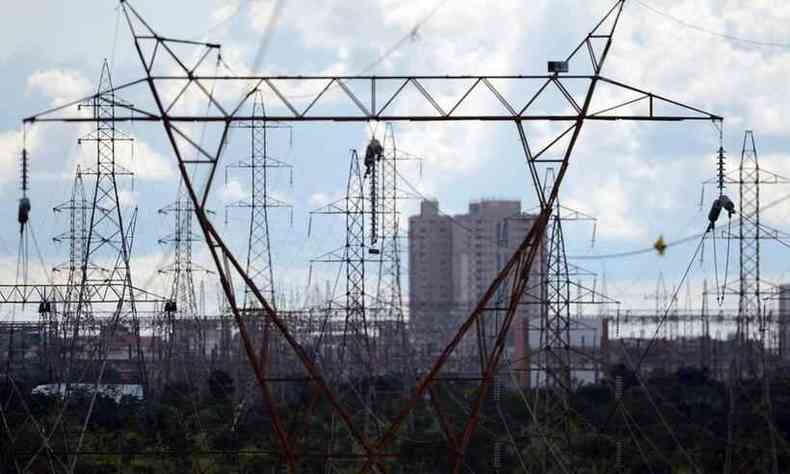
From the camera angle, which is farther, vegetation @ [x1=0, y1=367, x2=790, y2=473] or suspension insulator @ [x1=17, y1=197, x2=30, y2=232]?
vegetation @ [x1=0, y1=367, x2=790, y2=473]

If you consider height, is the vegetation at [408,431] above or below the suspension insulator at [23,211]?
below

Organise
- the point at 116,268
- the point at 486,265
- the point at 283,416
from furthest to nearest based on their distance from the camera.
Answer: the point at 486,265
the point at 283,416
the point at 116,268

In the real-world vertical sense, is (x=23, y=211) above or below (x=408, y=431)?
above

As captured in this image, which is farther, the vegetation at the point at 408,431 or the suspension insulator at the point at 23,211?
the vegetation at the point at 408,431

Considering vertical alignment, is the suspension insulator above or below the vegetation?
above

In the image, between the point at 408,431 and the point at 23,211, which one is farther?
the point at 408,431

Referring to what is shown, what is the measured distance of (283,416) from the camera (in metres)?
47.2

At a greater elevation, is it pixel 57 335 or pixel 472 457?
pixel 57 335

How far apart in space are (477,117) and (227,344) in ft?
170

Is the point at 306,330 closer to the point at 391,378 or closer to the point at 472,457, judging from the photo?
the point at 391,378

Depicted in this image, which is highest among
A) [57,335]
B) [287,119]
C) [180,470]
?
[287,119]

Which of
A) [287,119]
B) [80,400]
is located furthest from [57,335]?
[287,119]

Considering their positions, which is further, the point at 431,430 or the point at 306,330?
the point at 306,330

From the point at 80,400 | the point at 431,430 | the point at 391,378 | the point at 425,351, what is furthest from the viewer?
the point at 425,351
